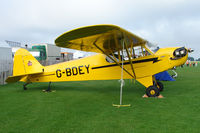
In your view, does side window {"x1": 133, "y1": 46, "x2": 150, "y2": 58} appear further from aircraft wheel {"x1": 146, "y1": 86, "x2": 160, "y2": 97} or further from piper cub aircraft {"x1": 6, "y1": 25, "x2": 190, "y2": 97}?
aircraft wheel {"x1": 146, "y1": 86, "x2": 160, "y2": 97}

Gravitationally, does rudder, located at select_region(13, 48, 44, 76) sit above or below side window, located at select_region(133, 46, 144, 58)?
below

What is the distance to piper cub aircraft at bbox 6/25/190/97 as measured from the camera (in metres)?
5.12

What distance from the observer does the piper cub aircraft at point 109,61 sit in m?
5.12

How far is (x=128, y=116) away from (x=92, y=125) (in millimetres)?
1027

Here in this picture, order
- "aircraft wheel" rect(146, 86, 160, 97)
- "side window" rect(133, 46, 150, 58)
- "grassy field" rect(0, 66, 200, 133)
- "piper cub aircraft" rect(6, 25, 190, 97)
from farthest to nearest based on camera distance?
1. "side window" rect(133, 46, 150, 58)
2. "aircraft wheel" rect(146, 86, 160, 97)
3. "piper cub aircraft" rect(6, 25, 190, 97)
4. "grassy field" rect(0, 66, 200, 133)

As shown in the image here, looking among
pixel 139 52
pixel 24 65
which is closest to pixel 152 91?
pixel 139 52

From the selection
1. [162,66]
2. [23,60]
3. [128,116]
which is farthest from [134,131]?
[23,60]

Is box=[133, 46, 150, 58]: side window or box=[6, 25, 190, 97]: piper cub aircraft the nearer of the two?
box=[6, 25, 190, 97]: piper cub aircraft

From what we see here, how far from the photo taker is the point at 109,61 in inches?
267

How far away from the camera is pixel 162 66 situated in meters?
5.96

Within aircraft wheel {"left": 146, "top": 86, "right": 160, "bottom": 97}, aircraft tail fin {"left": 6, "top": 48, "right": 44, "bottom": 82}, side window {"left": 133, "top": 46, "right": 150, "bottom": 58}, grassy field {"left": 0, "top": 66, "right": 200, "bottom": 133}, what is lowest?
grassy field {"left": 0, "top": 66, "right": 200, "bottom": 133}

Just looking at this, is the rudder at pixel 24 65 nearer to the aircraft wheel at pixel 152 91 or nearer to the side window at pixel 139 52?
the side window at pixel 139 52

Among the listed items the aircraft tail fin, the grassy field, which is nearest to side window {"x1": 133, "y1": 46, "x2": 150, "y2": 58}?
the grassy field

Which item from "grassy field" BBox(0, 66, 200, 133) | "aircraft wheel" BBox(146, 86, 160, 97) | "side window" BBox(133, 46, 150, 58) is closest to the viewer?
"grassy field" BBox(0, 66, 200, 133)
